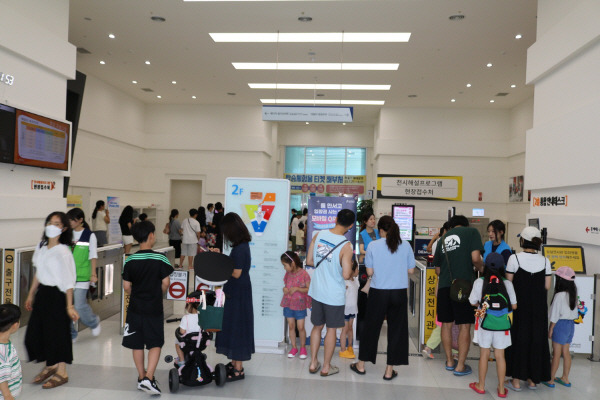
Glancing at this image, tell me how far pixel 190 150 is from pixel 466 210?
9.88 meters

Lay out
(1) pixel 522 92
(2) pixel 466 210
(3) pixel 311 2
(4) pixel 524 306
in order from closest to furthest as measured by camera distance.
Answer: (4) pixel 524 306, (3) pixel 311 2, (1) pixel 522 92, (2) pixel 466 210

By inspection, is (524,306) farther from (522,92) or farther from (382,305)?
(522,92)

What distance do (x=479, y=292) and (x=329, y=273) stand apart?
52.4 inches

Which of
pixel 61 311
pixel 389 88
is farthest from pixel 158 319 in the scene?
pixel 389 88

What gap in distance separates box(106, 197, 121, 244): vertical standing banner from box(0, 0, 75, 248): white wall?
19.6ft

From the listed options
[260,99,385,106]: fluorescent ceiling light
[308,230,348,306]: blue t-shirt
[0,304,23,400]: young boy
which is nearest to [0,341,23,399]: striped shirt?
[0,304,23,400]: young boy

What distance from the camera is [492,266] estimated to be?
12.9 feet

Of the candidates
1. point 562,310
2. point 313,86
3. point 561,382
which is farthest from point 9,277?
point 313,86

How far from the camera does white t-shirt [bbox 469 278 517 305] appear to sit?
3.91m

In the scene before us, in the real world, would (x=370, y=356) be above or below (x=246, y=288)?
below

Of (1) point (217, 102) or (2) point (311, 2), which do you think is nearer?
(2) point (311, 2)

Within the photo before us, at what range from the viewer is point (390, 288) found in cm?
418

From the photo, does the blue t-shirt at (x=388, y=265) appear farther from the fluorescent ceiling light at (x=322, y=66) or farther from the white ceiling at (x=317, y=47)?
the fluorescent ceiling light at (x=322, y=66)

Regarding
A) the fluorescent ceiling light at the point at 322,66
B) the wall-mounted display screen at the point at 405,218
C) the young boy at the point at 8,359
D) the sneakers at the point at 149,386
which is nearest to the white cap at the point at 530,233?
the sneakers at the point at 149,386
